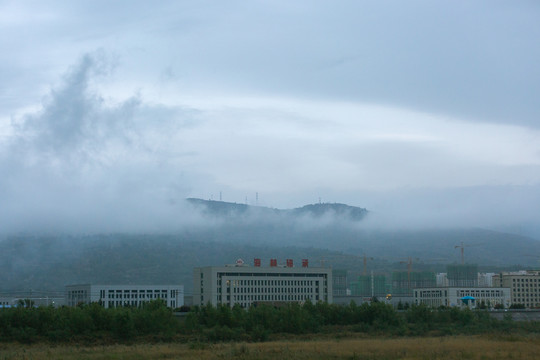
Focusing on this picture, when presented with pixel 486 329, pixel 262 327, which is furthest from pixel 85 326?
pixel 486 329

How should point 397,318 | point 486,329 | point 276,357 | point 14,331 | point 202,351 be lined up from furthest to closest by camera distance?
point 397,318 < point 486,329 < point 14,331 < point 202,351 < point 276,357

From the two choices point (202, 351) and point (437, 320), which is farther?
point (437, 320)

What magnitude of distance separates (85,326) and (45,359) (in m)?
31.4

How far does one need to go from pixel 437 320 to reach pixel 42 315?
61.7m

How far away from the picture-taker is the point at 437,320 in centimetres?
12138

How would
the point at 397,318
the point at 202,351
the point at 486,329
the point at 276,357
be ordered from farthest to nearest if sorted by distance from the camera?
the point at 397,318, the point at 486,329, the point at 202,351, the point at 276,357

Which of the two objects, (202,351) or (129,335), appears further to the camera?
(129,335)

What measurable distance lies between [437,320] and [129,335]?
2042 inches

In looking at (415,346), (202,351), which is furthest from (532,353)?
(202,351)

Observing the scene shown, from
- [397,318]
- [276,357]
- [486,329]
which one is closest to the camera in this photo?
[276,357]

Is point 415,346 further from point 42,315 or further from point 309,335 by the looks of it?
point 42,315

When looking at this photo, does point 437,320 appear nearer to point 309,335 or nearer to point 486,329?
point 486,329

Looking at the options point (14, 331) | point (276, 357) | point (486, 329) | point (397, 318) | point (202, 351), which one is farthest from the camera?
point (397, 318)

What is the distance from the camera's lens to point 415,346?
2859 inches
